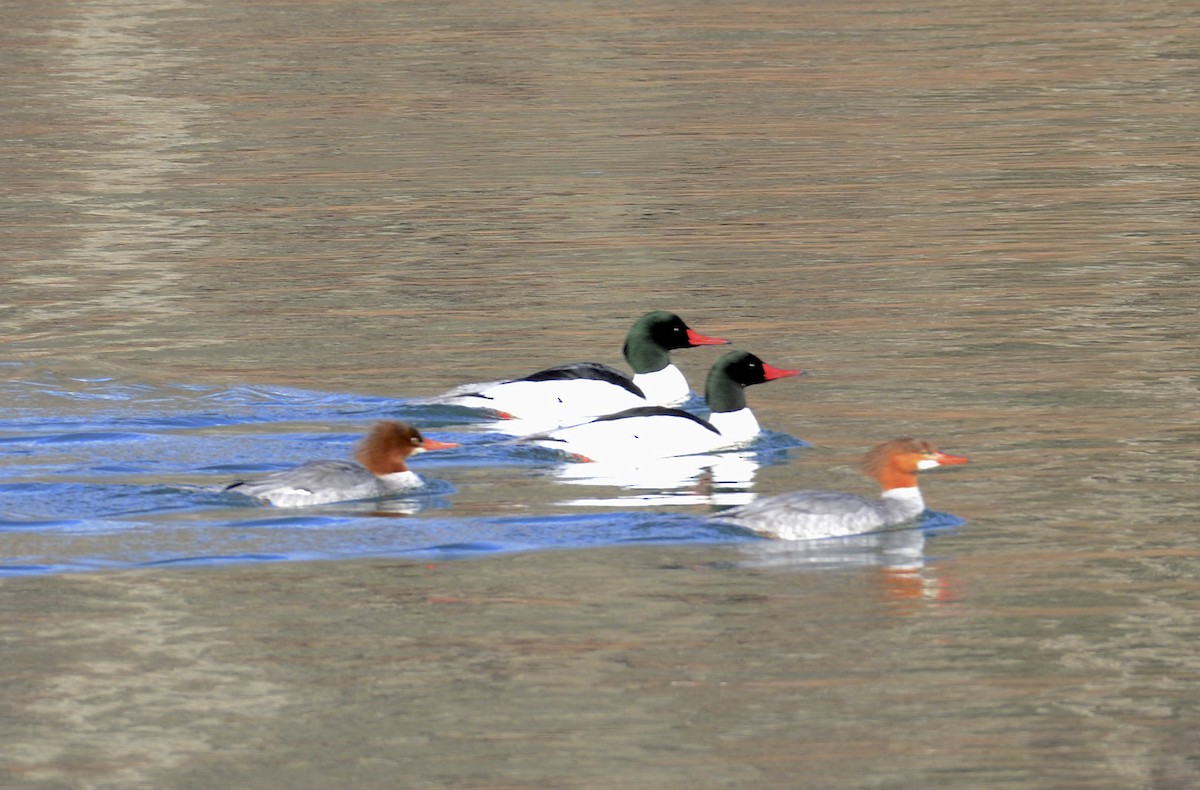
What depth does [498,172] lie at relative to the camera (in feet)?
81.4

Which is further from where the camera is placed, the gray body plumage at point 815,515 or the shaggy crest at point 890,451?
the shaggy crest at point 890,451

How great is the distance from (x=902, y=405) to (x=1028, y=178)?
400 inches

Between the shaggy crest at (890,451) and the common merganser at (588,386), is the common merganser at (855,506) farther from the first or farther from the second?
the common merganser at (588,386)

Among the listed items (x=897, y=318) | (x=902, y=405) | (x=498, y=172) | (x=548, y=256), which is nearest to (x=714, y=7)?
(x=498, y=172)

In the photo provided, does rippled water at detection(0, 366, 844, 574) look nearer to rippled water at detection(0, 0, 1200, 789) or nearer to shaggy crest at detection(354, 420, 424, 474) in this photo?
rippled water at detection(0, 0, 1200, 789)

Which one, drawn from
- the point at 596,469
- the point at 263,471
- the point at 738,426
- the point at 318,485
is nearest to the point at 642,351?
the point at 738,426

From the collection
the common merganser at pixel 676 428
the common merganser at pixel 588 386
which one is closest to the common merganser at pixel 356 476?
the common merganser at pixel 676 428

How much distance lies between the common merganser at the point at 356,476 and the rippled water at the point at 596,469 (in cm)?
11

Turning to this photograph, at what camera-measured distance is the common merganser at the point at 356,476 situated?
11.1 meters

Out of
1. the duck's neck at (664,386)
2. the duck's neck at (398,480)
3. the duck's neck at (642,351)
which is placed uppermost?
the duck's neck at (642,351)

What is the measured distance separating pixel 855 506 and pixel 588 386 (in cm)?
335

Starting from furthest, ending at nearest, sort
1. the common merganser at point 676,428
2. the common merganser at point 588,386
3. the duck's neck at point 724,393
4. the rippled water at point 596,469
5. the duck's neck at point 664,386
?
1. the duck's neck at point 664,386
2. the common merganser at point 588,386
3. the duck's neck at point 724,393
4. the common merganser at point 676,428
5. the rippled water at point 596,469

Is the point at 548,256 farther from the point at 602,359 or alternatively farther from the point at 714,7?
the point at 714,7

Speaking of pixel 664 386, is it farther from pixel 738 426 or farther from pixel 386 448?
pixel 386 448
